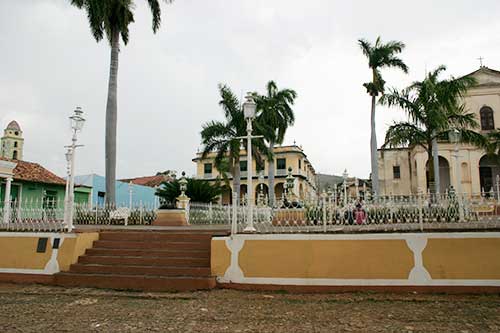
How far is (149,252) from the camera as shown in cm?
705

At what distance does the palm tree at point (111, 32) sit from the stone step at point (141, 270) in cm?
783

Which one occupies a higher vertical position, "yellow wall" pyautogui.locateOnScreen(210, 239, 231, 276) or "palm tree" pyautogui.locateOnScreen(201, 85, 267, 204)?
"palm tree" pyautogui.locateOnScreen(201, 85, 267, 204)

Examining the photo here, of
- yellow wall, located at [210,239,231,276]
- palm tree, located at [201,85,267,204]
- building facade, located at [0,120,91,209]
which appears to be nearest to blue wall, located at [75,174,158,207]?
building facade, located at [0,120,91,209]

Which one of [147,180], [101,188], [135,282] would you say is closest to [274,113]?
[101,188]

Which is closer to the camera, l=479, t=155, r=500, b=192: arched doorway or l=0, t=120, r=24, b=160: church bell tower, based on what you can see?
l=479, t=155, r=500, b=192: arched doorway

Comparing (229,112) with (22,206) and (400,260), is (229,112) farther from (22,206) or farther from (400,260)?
(400,260)

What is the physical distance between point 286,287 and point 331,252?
955mm

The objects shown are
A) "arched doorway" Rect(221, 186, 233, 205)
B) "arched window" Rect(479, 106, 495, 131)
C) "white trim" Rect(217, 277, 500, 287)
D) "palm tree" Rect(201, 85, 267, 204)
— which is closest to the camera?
"white trim" Rect(217, 277, 500, 287)

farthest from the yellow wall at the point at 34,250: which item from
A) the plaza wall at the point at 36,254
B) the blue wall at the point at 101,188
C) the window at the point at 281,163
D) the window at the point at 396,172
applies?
the window at the point at 281,163

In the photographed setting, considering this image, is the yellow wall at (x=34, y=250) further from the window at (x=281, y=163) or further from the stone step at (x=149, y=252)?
the window at (x=281, y=163)

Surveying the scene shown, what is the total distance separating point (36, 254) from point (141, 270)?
231 cm

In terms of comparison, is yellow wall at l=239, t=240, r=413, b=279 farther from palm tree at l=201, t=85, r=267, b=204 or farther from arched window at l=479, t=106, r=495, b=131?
arched window at l=479, t=106, r=495, b=131

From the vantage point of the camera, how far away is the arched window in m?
28.3

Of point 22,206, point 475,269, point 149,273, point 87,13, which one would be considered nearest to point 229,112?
point 87,13
